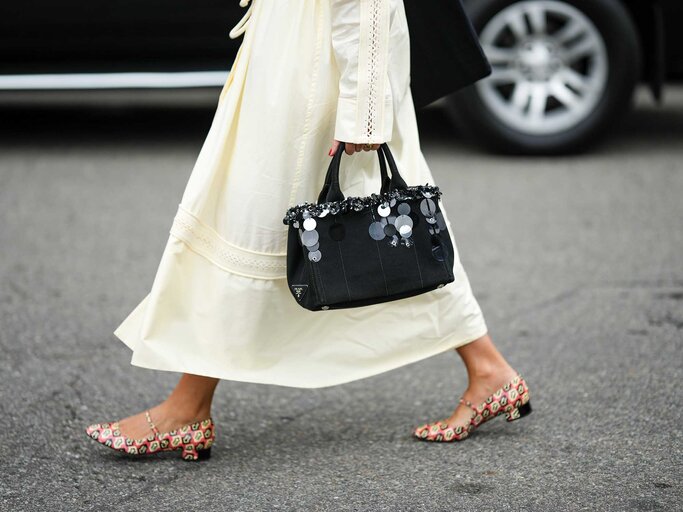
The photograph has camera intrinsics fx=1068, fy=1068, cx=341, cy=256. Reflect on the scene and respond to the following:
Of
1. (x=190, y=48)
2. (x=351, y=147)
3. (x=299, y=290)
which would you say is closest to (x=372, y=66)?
(x=351, y=147)

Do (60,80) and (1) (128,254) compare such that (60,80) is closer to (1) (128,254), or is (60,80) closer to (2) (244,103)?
(1) (128,254)

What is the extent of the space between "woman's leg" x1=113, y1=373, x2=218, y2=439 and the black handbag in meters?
0.45

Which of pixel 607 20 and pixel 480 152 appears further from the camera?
pixel 480 152

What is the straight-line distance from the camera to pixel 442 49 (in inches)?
113

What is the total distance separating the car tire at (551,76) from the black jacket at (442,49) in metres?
3.00

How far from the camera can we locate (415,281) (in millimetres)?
2561

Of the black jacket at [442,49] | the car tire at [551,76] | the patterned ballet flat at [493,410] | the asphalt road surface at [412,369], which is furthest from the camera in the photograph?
the car tire at [551,76]

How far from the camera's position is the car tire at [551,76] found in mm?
5824

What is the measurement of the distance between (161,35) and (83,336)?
2.73 m

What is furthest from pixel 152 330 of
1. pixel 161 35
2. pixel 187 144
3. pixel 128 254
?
pixel 187 144

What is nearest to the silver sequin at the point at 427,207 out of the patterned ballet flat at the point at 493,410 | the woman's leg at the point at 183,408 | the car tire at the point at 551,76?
the patterned ballet flat at the point at 493,410

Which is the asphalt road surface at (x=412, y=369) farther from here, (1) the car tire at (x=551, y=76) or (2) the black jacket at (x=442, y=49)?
(2) the black jacket at (x=442, y=49)

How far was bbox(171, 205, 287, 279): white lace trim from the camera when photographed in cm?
269

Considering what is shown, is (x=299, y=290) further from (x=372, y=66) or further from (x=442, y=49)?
(x=442, y=49)
